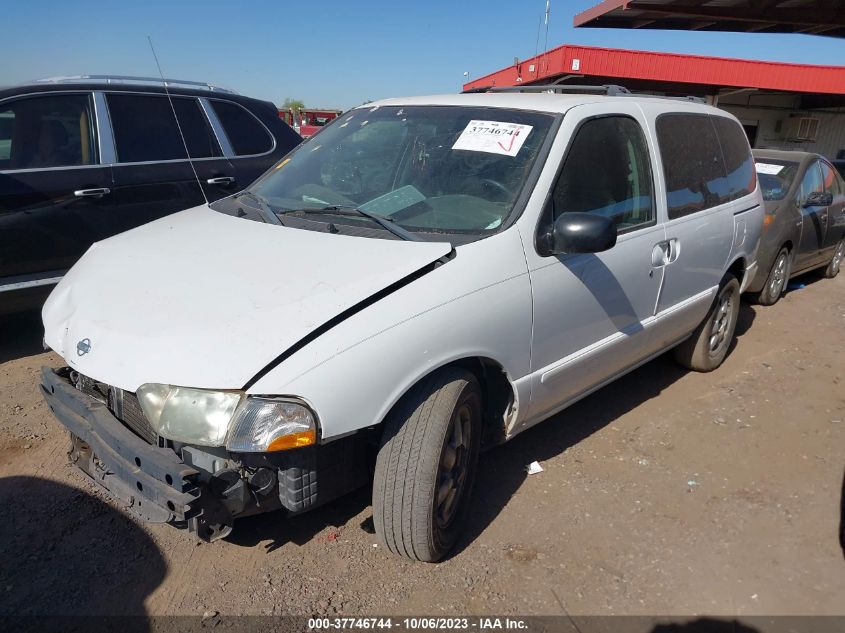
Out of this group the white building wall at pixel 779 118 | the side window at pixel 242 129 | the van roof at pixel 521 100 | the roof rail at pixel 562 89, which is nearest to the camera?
the van roof at pixel 521 100

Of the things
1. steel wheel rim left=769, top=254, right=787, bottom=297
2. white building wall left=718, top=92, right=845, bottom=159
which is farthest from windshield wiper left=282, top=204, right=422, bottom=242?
white building wall left=718, top=92, right=845, bottom=159

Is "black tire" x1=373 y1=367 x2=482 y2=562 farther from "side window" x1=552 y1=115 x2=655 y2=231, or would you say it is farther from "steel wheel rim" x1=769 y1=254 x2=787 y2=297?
"steel wheel rim" x1=769 y1=254 x2=787 y2=297

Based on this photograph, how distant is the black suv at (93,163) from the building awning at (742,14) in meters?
5.97

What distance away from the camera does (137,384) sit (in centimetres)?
214

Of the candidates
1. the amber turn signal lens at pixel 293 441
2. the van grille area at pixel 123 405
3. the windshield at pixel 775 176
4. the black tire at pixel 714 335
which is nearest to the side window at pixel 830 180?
the windshield at pixel 775 176

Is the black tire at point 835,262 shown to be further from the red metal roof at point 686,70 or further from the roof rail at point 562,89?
the red metal roof at point 686,70

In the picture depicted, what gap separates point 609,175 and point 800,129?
2099 centimetres

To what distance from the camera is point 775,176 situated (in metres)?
6.86

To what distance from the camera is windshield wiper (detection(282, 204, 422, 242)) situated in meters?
2.68

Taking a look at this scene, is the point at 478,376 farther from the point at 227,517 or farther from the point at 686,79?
the point at 686,79

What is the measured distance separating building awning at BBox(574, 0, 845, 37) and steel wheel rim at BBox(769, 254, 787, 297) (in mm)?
3513

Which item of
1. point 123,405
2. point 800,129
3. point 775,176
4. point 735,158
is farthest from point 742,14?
point 800,129

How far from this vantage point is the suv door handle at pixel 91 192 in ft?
15.1

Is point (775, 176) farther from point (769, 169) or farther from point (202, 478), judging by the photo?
point (202, 478)
